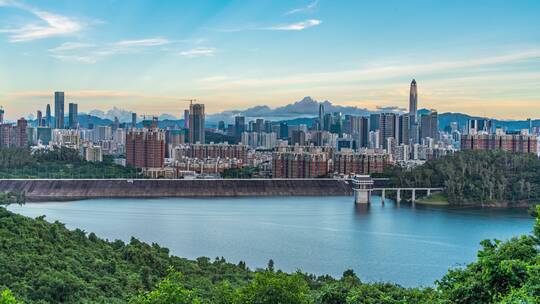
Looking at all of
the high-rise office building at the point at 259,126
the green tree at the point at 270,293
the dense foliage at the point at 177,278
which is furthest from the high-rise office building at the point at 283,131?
the green tree at the point at 270,293

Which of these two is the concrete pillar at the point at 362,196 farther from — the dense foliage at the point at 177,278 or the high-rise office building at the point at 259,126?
the high-rise office building at the point at 259,126

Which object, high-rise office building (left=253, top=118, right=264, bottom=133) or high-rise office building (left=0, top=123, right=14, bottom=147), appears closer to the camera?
high-rise office building (left=0, top=123, right=14, bottom=147)

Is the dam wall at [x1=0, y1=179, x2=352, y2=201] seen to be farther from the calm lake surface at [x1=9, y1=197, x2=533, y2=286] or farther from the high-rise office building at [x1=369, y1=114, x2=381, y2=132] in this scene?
the high-rise office building at [x1=369, y1=114, x2=381, y2=132]

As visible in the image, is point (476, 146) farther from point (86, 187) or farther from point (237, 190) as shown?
point (86, 187)

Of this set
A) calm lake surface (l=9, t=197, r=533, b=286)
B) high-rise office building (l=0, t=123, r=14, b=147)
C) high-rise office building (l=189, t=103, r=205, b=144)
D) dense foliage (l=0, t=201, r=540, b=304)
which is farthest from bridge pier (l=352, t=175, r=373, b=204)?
high-rise office building (l=189, t=103, r=205, b=144)

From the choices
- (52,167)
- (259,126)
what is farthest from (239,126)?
(52,167)

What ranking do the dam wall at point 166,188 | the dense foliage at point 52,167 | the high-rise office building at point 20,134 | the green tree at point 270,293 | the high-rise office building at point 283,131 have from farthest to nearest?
1. the high-rise office building at point 283,131
2. the high-rise office building at point 20,134
3. the dense foliage at point 52,167
4. the dam wall at point 166,188
5. the green tree at point 270,293

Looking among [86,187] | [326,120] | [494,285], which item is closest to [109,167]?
[86,187]

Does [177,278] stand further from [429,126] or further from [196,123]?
[429,126]
